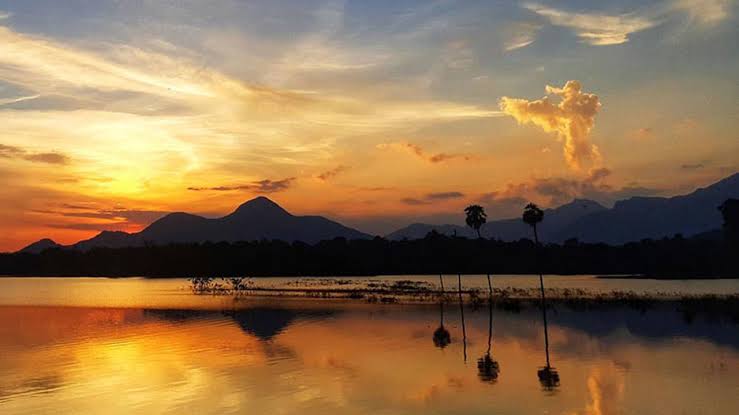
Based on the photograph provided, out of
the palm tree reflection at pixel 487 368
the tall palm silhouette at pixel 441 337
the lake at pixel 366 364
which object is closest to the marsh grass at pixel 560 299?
the lake at pixel 366 364

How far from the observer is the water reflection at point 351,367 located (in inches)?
1189

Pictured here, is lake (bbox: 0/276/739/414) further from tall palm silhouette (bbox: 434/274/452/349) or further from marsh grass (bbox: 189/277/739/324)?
marsh grass (bbox: 189/277/739/324)

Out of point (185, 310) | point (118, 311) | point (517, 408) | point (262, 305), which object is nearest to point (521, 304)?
point (262, 305)

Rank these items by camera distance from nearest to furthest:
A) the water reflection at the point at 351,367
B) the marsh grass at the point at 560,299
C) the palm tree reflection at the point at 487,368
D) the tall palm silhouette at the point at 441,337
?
the water reflection at the point at 351,367, the palm tree reflection at the point at 487,368, the tall palm silhouette at the point at 441,337, the marsh grass at the point at 560,299

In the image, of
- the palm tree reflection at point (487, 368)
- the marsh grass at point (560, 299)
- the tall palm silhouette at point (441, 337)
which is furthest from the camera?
the marsh grass at point (560, 299)

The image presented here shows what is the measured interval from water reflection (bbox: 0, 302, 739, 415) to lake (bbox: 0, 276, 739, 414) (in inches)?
4.9

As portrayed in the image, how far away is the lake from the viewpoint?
99.2ft

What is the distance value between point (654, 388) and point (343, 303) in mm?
65625

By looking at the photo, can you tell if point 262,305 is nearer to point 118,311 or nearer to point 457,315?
point 118,311

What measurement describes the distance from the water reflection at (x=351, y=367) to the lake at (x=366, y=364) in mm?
126

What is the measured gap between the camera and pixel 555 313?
3081 inches

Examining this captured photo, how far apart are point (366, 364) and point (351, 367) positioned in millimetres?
1455

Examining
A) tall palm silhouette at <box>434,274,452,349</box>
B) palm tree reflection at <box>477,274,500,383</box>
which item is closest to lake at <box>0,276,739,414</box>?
palm tree reflection at <box>477,274,500,383</box>

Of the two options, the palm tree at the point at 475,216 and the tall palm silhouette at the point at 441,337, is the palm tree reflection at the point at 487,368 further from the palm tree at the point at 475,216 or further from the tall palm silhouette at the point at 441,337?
the palm tree at the point at 475,216
